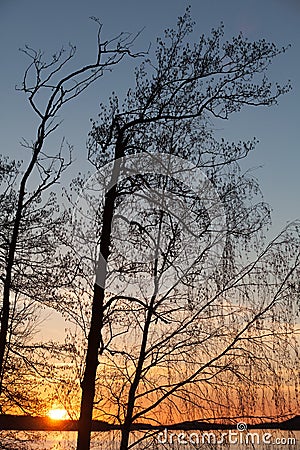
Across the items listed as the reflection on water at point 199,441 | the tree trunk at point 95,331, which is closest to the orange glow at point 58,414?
the reflection on water at point 199,441

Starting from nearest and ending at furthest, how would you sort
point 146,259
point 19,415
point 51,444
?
point 146,259 < point 51,444 < point 19,415

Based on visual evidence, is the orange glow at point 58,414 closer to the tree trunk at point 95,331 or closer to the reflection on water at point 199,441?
the reflection on water at point 199,441

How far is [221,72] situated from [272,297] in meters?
2.71

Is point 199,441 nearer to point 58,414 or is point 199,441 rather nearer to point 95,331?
point 95,331

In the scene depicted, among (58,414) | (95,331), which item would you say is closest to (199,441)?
(95,331)

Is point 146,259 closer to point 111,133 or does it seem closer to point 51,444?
point 111,133

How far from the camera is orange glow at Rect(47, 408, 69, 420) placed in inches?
303

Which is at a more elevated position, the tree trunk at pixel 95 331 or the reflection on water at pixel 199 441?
the tree trunk at pixel 95 331

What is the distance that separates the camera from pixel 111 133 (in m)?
7.57

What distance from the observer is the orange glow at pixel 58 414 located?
25.2 feet

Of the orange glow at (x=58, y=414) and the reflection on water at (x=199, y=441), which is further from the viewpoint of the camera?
the orange glow at (x=58, y=414)

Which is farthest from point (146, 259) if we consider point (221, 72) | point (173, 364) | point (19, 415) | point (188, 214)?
point (19, 415)

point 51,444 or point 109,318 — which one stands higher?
point 109,318

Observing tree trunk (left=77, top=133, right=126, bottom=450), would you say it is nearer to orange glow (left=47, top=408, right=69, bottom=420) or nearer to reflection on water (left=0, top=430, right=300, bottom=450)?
reflection on water (left=0, top=430, right=300, bottom=450)
